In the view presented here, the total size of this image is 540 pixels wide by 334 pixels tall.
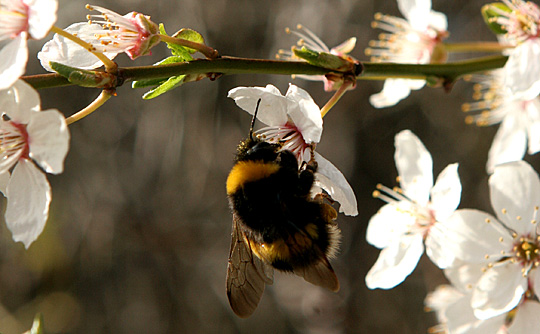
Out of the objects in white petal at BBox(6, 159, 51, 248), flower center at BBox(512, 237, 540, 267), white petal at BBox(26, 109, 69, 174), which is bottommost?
flower center at BBox(512, 237, 540, 267)

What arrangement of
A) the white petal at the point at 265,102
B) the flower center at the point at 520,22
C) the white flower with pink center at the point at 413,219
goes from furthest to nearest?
the flower center at the point at 520,22 < the white flower with pink center at the point at 413,219 < the white petal at the point at 265,102

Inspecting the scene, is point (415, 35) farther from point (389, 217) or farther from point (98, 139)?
point (98, 139)

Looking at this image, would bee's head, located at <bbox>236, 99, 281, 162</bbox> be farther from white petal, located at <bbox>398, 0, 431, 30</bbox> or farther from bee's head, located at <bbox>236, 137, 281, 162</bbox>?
white petal, located at <bbox>398, 0, 431, 30</bbox>

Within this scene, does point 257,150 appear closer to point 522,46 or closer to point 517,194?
point 517,194

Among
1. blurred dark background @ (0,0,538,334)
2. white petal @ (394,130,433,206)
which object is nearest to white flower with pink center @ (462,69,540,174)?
white petal @ (394,130,433,206)

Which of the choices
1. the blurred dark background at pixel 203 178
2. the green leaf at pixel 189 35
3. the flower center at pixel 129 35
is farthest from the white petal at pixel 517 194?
the blurred dark background at pixel 203 178

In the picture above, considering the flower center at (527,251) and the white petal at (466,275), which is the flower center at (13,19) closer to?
the white petal at (466,275)

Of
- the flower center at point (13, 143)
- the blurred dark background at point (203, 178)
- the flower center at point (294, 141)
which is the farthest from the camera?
the blurred dark background at point (203, 178)
